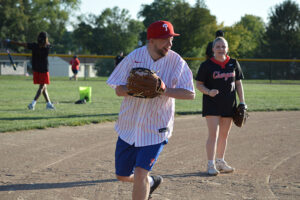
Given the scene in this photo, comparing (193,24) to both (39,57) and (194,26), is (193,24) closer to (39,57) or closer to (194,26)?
(194,26)

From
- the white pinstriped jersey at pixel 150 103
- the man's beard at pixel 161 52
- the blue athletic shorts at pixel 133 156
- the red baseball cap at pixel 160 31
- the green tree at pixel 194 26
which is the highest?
the green tree at pixel 194 26

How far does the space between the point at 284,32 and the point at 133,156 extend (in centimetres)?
5745

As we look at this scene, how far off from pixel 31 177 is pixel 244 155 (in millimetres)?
3101

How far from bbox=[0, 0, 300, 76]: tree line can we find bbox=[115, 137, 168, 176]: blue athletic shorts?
1503 inches

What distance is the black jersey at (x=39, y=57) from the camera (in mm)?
10273

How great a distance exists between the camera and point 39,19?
69750mm

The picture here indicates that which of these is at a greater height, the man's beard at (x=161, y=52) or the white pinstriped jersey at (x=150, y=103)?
the man's beard at (x=161, y=52)

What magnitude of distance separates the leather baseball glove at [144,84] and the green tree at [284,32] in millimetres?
54954

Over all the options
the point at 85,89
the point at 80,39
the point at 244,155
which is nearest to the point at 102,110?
the point at 85,89

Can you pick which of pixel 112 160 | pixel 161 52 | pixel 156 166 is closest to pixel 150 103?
pixel 161 52

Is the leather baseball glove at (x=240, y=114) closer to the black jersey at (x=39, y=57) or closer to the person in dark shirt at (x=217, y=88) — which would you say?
the person in dark shirt at (x=217, y=88)

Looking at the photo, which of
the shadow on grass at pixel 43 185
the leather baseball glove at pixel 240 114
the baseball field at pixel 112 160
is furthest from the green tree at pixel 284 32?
the shadow on grass at pixel 43 185

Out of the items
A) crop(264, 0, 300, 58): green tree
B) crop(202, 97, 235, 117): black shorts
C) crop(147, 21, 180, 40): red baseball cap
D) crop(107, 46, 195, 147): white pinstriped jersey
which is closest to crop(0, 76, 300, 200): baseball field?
crop(202, 97, 235, 117): black shorts

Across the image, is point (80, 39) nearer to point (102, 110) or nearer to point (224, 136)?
point (102, 110)
